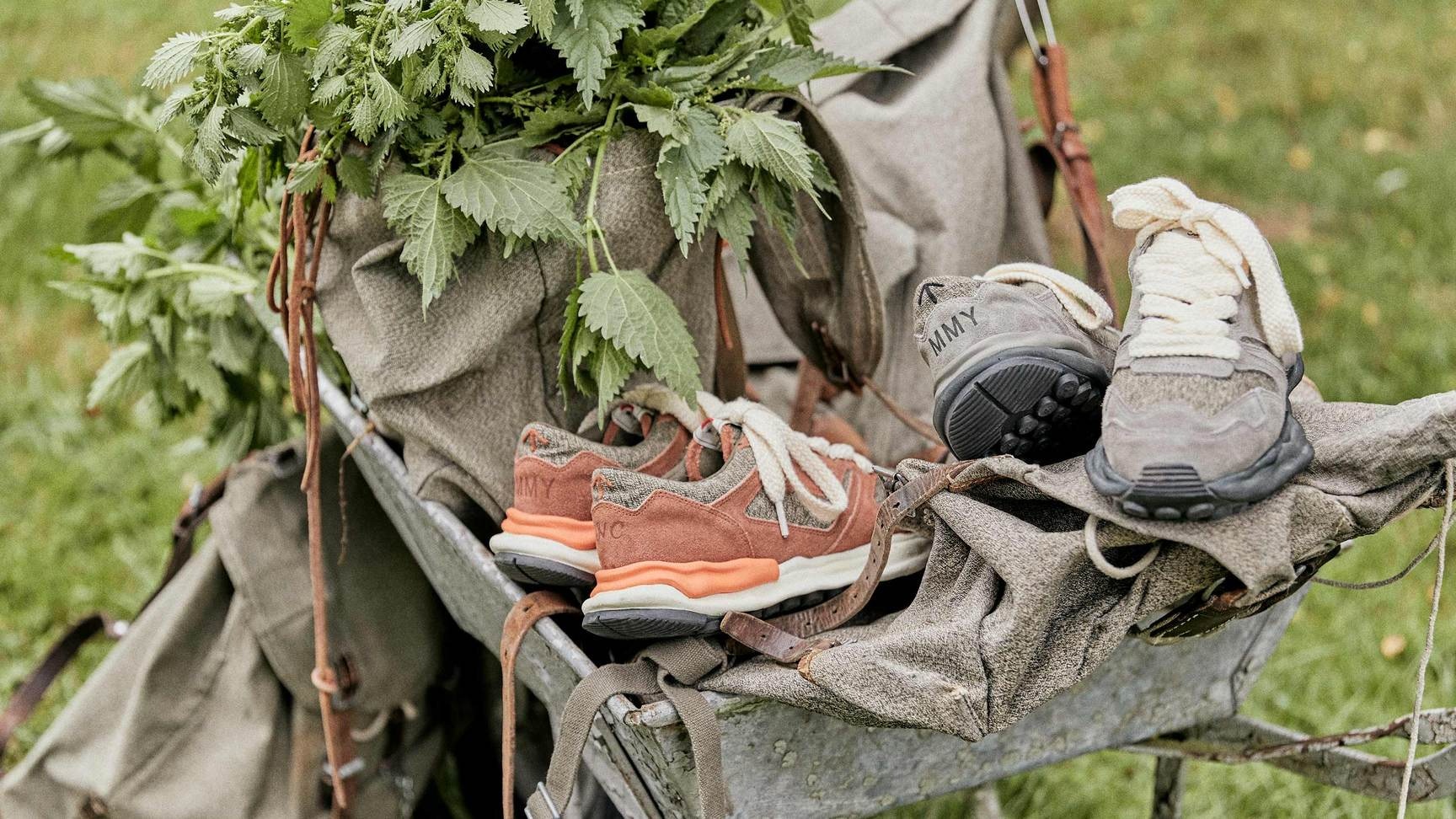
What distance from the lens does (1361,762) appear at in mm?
1565

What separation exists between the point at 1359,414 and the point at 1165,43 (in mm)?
4240

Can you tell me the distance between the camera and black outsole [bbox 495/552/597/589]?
1450 mm

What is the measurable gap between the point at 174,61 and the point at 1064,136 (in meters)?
1.31

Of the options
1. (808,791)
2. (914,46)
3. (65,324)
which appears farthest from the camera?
(65,324)

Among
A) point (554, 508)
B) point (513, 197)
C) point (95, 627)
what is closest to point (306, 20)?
point (513, 197)

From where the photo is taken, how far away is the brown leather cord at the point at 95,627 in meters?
2.22

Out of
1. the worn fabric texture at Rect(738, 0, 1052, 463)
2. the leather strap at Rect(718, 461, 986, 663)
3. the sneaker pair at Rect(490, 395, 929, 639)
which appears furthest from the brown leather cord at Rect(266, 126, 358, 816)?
the worn fabric texture at Rect(738, 0, 1052, 463)

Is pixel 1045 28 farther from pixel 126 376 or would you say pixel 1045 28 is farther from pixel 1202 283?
pixel 126 376

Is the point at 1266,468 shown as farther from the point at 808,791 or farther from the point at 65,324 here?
the point at 65,324

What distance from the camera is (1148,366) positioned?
1188mm

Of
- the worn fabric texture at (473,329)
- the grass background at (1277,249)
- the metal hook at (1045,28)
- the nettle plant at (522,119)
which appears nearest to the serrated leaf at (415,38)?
the nettle plant at (522,119)

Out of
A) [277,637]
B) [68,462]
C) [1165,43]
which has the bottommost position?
[1165,43]

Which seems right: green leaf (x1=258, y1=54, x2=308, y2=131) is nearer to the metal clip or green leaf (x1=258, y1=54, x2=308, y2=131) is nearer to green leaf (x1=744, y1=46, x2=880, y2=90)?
green leaf (x1=744, y1=46, x2=880, y2=90)

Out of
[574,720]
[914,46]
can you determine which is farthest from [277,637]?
[914,46]
